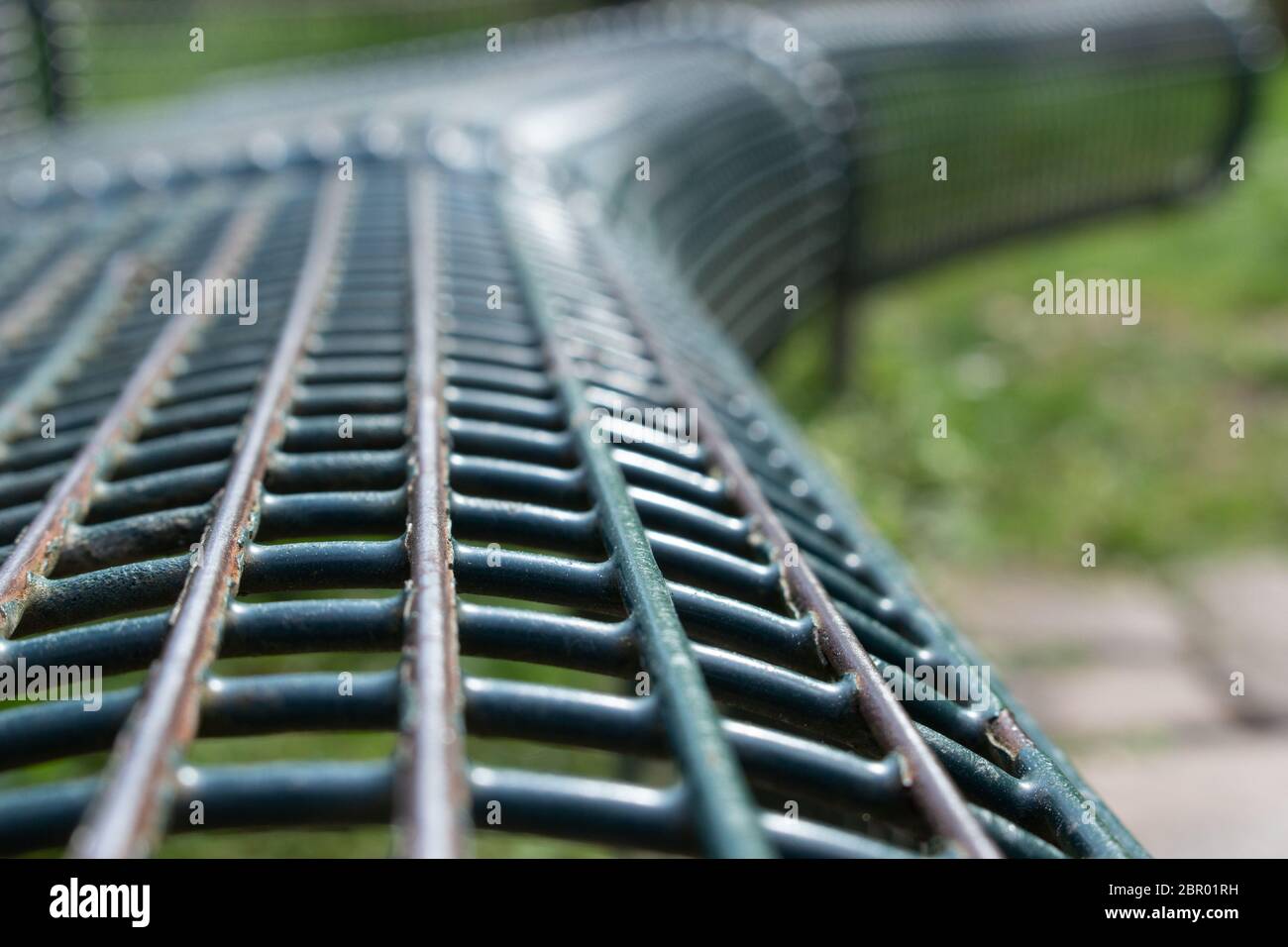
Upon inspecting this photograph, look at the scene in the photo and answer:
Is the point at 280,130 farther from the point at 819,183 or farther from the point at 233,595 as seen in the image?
the point at 233,595

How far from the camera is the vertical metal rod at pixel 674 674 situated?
832 millimetres

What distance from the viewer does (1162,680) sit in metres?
3.15

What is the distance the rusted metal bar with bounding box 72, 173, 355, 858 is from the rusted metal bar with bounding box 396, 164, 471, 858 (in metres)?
0.15

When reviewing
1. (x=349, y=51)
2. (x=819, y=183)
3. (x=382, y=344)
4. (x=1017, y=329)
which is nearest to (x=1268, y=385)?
(x=1017, y=329)

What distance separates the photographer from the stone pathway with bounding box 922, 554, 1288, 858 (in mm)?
2711

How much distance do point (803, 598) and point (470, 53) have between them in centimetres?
387

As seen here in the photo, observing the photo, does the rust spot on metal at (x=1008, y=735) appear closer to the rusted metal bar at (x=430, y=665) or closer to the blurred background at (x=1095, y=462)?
the rusted metal bar at (x=430, y=665)

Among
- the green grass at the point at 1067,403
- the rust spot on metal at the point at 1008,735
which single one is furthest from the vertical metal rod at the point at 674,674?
the green grass at the point at 1067,403

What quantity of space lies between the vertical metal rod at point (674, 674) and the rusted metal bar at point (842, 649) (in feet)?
0.42

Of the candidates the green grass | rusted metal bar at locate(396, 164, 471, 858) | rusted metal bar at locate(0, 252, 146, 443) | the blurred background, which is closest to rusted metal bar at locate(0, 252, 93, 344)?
rusted metal bar at locate(0, 252, 146, 443)

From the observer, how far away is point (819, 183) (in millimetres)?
4094

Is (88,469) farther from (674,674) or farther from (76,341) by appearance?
(674,674)

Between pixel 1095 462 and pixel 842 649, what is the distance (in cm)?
345

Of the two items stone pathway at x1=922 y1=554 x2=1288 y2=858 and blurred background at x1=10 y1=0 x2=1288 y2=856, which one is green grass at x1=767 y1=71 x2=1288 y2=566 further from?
stone pathway at x1=922 y1=554 x2=1288 y2=858
